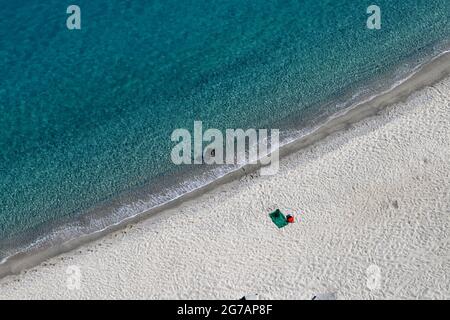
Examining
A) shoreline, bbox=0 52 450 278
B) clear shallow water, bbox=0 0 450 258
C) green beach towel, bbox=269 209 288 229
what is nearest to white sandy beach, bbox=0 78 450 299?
green beach towel, bbox=269 209 288 229

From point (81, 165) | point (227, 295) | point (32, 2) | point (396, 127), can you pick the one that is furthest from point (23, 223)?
point (396, 127)

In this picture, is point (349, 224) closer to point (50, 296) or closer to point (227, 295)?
point (227, 295)

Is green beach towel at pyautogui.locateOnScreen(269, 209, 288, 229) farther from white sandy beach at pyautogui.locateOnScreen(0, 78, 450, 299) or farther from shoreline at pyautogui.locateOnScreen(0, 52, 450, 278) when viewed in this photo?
shoreline at pyautogui.locateOnScreen(0, 52, 450, 278)

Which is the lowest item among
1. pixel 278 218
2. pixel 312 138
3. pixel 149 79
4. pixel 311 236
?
pixel 311 236

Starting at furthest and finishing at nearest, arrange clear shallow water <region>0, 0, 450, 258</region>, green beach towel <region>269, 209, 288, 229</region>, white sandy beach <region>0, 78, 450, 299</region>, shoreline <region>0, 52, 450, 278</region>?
clear shallow water <region>0, 0, 450, 258</region> < shoreline <region>0, 52, 450, 278</region> < green beach towel <region>269, 209, 288, 229</region> < white sandy beach <region>0, 78, 450, 299</region>

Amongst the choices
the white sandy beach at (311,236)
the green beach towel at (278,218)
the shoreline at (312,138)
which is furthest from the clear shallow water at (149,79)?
the green beach towel at (278,218)

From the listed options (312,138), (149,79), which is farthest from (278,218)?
(149,79)

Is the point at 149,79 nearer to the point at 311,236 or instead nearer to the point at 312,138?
the point at 312,138

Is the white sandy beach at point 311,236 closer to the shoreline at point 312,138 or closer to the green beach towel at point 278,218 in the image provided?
the green beach towel at point 278,218
